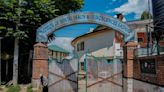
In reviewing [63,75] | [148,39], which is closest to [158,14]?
A: [148,39]

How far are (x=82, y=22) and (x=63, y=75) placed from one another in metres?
3.36

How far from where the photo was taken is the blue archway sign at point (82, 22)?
50.4 feet

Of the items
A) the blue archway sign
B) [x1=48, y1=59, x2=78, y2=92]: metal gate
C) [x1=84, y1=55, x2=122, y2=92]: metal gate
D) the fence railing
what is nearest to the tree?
the blue archway sign

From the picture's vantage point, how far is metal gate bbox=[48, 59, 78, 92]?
15.0m

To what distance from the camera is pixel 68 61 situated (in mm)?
15367

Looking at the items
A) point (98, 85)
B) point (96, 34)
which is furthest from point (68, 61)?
point (96, 34)

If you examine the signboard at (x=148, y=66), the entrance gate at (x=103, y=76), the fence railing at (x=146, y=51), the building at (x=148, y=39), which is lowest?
the entrance gate at (x=103, y=76)

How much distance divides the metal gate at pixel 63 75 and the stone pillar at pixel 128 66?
9.31ft

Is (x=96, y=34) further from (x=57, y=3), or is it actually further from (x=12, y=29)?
(x=12, y=29)

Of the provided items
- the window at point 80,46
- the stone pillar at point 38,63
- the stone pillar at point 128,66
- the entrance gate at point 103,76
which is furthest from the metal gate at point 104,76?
the window at point 80,46

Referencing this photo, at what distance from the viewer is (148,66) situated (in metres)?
11.7

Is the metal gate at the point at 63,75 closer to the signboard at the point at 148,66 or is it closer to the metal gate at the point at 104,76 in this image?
the metal gate at the point at 104,76

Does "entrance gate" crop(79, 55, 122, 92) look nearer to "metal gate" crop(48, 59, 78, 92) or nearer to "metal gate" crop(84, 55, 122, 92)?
"metal gate" crop(84, 55, 122, 92)

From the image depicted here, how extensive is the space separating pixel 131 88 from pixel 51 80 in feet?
14.9
